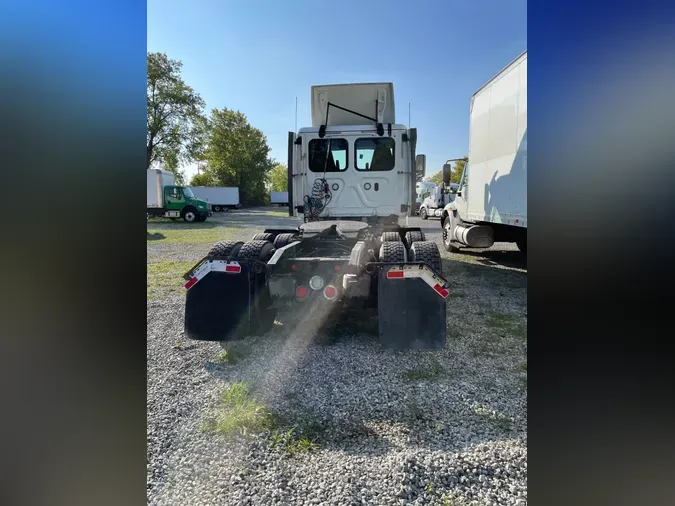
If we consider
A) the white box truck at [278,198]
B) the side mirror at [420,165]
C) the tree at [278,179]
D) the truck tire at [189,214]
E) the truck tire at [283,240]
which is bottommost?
the truck tire at [283,240]

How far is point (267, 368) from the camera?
3662 millimetres

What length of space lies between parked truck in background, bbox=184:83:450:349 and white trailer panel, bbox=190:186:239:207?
3423 cm

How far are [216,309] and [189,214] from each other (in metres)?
22.6

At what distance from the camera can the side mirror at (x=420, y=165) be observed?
248 inches

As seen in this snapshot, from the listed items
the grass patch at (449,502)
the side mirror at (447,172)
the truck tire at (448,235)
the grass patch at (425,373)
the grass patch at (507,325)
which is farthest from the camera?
the truck tire at (448,235)

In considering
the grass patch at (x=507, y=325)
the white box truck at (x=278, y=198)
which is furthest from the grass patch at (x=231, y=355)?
the white box truck at (x=278, y=198)

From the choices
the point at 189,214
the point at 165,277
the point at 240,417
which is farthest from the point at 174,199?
the point at 240,417

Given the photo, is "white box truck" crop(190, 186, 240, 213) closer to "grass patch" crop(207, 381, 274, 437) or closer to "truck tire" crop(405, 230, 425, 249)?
"truck tire" crop(405, 230, 425, 249)

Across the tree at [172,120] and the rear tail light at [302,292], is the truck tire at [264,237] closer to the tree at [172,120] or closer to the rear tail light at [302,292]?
the rear tail light at [302,292]

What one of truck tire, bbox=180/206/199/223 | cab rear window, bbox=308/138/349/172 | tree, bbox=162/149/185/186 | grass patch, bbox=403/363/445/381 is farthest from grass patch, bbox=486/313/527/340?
tree, bbox=162/149/185/186

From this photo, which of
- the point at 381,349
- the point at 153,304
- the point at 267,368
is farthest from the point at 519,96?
the point at 153,304
